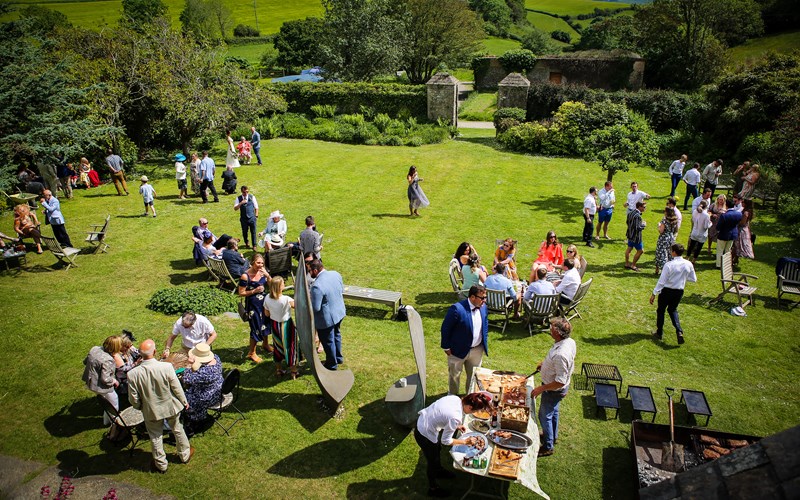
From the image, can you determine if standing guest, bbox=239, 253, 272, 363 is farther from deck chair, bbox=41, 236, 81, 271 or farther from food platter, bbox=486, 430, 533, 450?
deck chair, bbox=41, 236, 81, 271

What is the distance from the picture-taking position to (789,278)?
1100cm

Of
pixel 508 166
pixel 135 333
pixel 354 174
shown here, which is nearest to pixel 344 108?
pixel 354 174

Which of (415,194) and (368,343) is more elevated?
(415,194)

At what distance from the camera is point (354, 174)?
21219 mm

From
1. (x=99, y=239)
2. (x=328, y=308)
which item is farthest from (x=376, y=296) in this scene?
(x=99, y=239)

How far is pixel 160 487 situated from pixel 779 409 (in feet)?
30.1

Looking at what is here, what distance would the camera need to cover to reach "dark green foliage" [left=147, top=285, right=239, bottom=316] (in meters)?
10.6

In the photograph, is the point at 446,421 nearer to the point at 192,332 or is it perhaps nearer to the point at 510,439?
the point at 510,439

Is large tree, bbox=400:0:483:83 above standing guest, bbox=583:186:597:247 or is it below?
above

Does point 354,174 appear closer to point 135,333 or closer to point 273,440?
point 135,333

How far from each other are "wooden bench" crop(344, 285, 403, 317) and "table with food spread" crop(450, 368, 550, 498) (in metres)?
4.23

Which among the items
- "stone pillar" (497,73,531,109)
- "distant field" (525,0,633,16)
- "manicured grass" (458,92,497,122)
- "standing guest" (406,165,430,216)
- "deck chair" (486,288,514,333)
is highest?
"distant field" (525,0,633,16)

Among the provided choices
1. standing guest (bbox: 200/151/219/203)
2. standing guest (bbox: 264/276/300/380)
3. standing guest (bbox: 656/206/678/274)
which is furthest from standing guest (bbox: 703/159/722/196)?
standing guest (bbox: 200/151/219/203)

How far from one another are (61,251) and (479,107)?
32297mm
